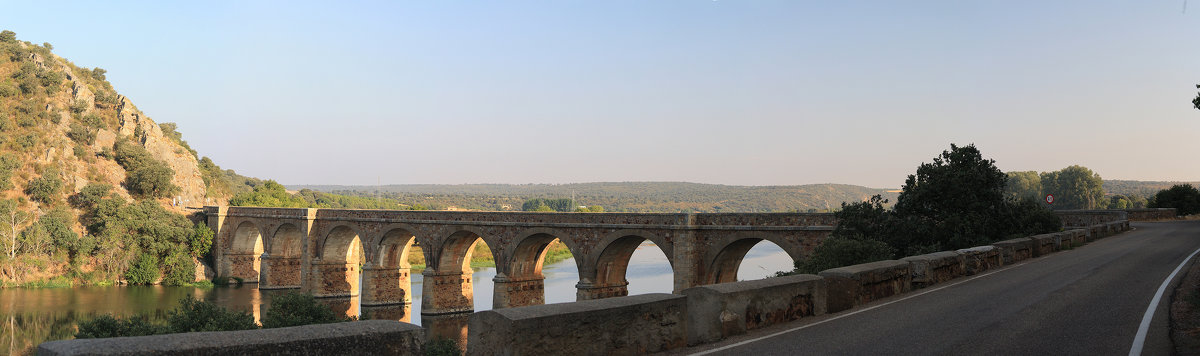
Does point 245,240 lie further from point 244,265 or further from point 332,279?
point 332,279

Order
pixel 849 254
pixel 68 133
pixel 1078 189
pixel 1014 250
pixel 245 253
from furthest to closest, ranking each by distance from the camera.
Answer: pixel 1078 189, pixel 68 133, pixel 245 253, pixel 849 254, pixel 1014 250

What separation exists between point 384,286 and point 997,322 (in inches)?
1635

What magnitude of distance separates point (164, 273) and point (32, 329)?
72.6 feet

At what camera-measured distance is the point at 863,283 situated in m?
11.1

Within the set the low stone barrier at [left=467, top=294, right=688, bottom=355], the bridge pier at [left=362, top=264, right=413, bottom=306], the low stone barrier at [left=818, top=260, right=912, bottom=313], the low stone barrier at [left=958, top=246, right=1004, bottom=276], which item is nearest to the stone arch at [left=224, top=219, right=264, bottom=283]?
the bridge pier at [left=362, top=264, right=413, bottom=306]

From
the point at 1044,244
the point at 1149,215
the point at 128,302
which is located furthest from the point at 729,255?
the point at 1149,215

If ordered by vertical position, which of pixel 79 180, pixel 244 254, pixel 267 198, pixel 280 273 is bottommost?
pixel 280 273

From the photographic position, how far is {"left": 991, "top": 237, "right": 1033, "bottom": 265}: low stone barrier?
18.5 metres

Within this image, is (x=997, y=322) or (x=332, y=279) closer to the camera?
(x=997, y=322)

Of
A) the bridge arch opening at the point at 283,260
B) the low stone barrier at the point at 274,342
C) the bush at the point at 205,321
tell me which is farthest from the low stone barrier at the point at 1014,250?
the bridge arch opening at the point at 283,260

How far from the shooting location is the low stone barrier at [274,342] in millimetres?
3957

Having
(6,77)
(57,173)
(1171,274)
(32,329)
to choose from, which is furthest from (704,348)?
(6,77)

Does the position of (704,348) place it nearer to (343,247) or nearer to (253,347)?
(253,347)

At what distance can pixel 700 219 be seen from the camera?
99.9 ft
